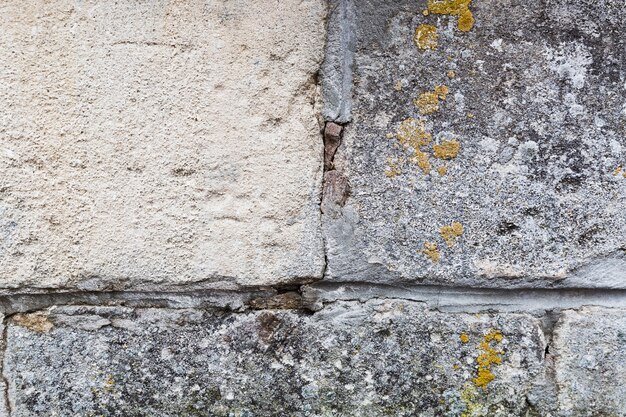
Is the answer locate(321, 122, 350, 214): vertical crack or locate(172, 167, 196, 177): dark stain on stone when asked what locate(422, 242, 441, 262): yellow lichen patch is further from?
locate(172, 167, 196, 177): dark stain on stone

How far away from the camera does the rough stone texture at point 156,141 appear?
0.91 m

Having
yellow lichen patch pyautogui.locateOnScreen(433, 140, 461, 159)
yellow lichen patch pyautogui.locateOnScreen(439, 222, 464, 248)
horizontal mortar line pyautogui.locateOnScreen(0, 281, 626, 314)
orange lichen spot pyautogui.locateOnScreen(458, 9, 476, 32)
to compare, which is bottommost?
horizontal mortar line pyautogui.locateOnScreen(0, 281, 626, 314)

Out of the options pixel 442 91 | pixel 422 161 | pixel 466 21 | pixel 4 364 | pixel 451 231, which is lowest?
pixel 4 364

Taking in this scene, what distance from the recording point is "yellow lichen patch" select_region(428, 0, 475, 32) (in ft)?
3.04

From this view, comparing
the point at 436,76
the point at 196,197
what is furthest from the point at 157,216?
the point at 436,76

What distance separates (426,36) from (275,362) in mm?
555

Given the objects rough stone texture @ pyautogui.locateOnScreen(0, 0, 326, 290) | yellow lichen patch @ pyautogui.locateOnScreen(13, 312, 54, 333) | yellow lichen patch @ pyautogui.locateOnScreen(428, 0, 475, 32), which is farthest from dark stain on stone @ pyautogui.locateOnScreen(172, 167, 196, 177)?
yellow lichen patch @ pyautogui.locateOnScreen(428, 0, 475, 32)

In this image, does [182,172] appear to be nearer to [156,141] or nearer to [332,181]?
[156,141]

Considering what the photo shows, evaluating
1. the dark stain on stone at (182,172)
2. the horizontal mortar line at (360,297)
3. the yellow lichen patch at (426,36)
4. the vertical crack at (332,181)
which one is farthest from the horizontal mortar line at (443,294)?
the yellow lichen patch at (426,36)

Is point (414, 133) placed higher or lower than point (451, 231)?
higher

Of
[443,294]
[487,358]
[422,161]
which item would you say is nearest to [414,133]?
[422,161]

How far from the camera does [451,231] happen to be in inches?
37.6

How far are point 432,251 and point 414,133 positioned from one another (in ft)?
0.60

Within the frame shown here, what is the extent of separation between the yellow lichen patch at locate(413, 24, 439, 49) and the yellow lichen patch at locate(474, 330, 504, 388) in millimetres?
457
